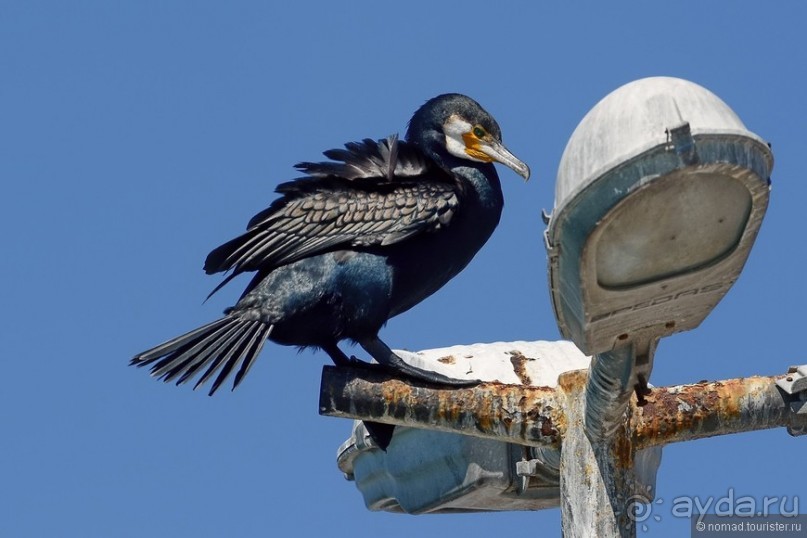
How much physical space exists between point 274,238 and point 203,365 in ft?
1.98

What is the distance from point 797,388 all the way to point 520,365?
3.84ft

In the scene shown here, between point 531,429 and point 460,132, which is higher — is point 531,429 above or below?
below

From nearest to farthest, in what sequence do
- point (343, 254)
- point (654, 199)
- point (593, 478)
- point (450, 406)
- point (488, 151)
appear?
point (654, 199) → point (593, 478) → point (450, 406) → point (343, 254) → point (488, 151)

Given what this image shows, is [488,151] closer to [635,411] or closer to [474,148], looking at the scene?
[474,148]

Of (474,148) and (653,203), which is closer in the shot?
(653,203)

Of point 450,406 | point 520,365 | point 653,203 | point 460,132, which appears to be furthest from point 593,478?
point 460,132

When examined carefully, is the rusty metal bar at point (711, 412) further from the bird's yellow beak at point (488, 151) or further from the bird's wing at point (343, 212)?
the bird's yellow beak at point (488, 151)

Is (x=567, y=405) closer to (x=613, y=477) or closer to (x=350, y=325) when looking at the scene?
(x=613, y=477)

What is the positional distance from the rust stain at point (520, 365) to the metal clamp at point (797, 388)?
1.04m

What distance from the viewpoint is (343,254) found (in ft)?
22.6

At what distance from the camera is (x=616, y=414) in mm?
5168

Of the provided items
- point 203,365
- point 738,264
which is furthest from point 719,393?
point 203,365

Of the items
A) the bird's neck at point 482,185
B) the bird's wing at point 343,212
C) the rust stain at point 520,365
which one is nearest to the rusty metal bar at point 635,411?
the rust stain at point 520,365

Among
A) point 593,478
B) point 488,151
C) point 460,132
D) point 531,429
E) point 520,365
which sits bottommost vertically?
point 593,478
